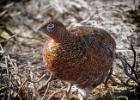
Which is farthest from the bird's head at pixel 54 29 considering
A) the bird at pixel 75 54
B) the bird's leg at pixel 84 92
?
the bird's leg at pixel 84 92

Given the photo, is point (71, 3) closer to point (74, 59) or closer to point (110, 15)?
point (110, 15)

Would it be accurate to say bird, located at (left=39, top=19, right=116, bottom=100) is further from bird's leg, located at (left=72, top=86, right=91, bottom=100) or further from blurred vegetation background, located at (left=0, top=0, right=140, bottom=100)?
blurred vegetation background, located at (left=0, top=0, right=140, bottom=100)

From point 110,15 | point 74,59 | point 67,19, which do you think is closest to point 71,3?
point 67,19

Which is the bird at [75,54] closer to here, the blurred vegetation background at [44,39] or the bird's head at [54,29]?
the bird's head at [54,29]

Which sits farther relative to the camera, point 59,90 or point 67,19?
point 67,19

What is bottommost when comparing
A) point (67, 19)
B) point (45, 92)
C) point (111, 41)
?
point (67, 19)

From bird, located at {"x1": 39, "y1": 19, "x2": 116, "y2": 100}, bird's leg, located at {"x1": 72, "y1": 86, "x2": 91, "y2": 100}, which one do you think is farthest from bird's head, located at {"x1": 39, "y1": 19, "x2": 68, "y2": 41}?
bird's leg, located at {"x1": 72, "y1": 86, "x2": 91, "y2": 100}

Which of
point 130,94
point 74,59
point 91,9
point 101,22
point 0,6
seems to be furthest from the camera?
point 0,6
